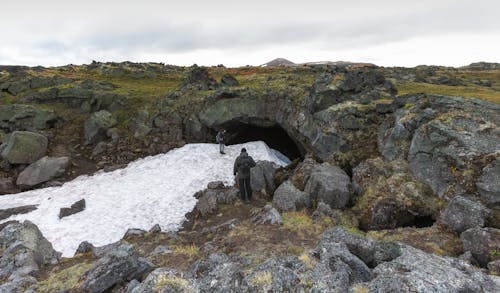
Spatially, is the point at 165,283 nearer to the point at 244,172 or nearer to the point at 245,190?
the point at 244,172

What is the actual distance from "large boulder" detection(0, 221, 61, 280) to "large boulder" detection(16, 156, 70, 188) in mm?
13573

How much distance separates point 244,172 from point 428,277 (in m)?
13.7

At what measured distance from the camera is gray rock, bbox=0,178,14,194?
28.1 meters

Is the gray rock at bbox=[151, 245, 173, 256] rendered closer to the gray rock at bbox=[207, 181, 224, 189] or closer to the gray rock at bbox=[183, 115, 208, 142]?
the gray rock at bbox=[207, 181, 224, 189]

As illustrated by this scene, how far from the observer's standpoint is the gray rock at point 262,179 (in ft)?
77.3

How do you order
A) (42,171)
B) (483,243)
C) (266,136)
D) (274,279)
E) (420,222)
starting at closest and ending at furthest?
(274,279) → (483,243) → (420,222) → (42,171) → (266,136)

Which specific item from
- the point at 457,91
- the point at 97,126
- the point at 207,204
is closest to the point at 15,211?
the point at 97,126

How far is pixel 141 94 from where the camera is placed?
43.4 meters

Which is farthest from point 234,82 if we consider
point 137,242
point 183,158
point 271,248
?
point 271,248

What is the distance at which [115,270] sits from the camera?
36.1 feet

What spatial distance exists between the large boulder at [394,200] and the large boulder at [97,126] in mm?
29013

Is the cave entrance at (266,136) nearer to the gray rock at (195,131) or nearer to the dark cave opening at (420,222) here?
the gray rock at (195,131)

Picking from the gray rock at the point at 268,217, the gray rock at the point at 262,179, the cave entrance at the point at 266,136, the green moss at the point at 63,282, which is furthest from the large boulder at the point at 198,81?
the green moss at the point at 63,282

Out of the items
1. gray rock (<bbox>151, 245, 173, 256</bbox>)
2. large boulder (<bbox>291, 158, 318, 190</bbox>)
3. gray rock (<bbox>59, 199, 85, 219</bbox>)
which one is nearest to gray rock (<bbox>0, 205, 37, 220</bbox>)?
gray rock (<bbox>59, 199, 85, 219</bbox>)
